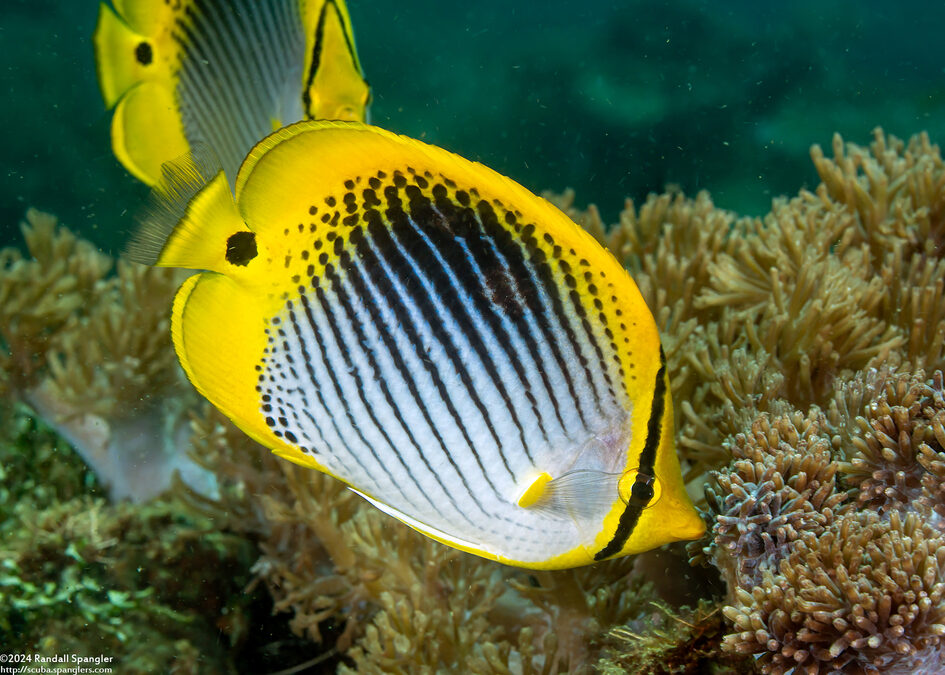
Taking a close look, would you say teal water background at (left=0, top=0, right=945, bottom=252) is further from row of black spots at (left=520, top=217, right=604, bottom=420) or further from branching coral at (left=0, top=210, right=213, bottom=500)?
row of black spots at (left=520, top=217, right=604, bottom=420)

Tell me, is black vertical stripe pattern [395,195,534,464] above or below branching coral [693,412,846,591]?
above

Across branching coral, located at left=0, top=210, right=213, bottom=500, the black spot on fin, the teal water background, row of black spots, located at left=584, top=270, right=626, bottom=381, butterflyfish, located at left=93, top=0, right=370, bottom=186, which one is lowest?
branching coral, located at left=0, top=210, right=213, bottom=500

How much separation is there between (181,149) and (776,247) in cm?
235

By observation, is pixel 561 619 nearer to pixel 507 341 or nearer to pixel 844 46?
pixel 507 341

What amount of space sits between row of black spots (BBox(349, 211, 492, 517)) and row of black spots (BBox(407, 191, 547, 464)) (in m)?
0.07

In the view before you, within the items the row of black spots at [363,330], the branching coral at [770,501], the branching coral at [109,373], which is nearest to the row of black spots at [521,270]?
the row of black spots at [363,330]

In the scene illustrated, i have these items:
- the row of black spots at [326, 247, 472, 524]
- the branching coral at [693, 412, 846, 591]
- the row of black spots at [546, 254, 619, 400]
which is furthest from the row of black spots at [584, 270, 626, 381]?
the branching coral at [693, 412, 846, 591]

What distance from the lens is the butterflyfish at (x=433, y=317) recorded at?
117cm

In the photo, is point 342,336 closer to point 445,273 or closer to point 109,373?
point 445,273

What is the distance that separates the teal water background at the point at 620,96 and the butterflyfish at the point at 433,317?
7013mm

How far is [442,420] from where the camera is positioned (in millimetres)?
1188

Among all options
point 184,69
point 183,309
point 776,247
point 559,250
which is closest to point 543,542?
point 559,250

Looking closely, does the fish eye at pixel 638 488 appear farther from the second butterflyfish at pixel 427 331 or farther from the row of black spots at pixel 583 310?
the row of black spots at pixel 583 310

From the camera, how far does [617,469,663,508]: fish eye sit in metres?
1.18
